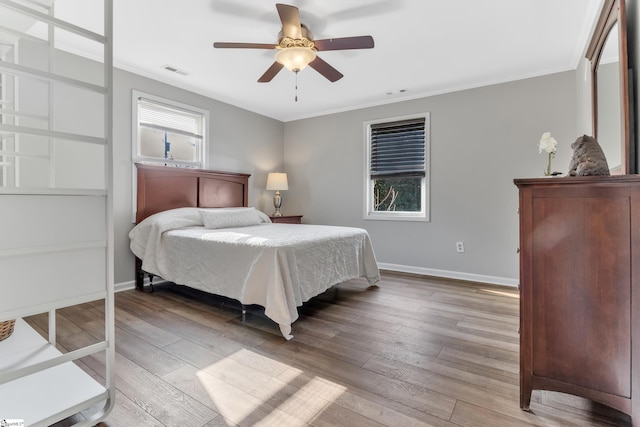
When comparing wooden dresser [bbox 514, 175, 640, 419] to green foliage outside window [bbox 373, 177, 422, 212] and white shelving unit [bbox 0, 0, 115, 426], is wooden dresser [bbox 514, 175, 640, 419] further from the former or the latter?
green foliage outside window [bbox 373, 177, 422, 212]

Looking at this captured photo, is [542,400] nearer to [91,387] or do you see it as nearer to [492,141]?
[91,387]

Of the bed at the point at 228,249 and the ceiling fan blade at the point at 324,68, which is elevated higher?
the ceiling fan blade at the point at 324,68

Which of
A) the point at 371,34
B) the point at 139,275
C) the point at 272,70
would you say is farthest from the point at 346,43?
the point at 139,275

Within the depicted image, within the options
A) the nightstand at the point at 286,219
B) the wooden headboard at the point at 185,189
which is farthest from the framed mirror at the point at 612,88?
the wooden headboard at the point at 185,189

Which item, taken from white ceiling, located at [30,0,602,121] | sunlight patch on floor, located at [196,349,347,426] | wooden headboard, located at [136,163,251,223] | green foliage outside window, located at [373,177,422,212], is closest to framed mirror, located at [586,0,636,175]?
white ceiling, located at [30,0,602,121]

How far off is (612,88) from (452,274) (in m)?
2.62

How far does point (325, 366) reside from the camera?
1850mm

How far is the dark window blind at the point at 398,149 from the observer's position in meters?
4.29

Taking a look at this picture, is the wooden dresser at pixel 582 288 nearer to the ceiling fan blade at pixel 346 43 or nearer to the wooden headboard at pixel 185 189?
the ceiling fan blade at pixel 346 43

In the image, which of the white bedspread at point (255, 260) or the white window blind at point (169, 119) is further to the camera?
the white window blind at point (169, 119)

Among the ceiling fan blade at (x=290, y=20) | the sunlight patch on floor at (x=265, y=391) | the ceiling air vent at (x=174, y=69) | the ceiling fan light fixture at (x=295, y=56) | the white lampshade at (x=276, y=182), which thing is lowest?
the sunlight patch on floor at (x=265, y=391)

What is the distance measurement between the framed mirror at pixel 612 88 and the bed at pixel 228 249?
6.73 ft

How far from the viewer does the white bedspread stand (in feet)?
7.55

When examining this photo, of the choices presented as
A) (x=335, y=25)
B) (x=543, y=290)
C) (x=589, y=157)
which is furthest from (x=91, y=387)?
(x=335, y=25)
